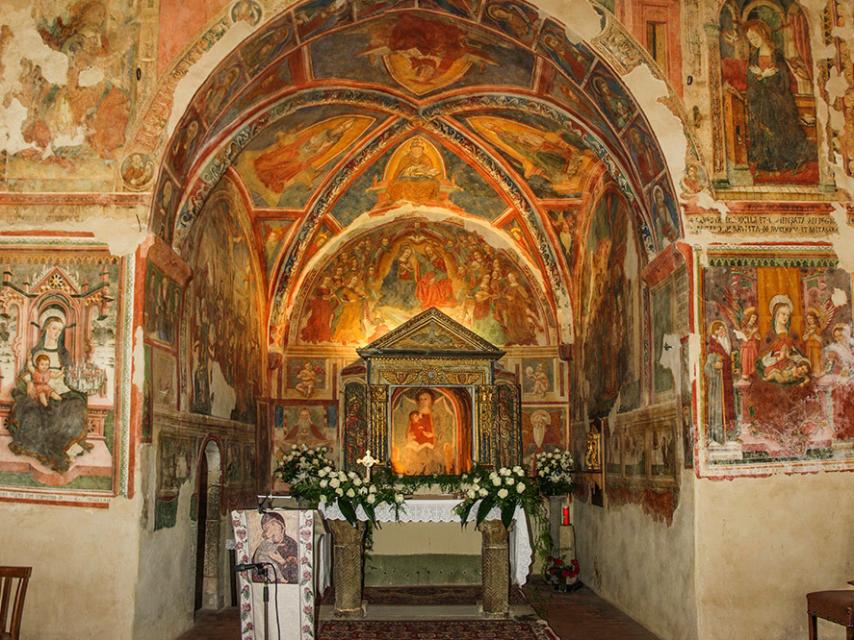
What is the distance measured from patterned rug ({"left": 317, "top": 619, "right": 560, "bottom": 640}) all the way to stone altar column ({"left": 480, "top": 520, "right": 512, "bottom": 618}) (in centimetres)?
19

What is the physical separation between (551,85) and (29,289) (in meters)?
6.31

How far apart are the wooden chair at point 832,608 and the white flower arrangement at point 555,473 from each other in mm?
6401

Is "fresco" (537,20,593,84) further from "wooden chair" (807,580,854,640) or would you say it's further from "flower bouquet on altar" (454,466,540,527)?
"wooden chair" (807,580,854,640)

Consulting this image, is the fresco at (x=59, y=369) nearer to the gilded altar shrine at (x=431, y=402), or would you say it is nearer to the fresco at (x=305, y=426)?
the gilded altar shrine at (x=431, y=402)

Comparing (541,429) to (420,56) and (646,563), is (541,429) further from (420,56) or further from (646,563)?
(420,56)

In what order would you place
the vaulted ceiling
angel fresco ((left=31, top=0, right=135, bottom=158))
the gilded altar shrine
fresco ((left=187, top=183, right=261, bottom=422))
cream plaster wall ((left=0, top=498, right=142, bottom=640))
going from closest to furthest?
cream plaster wall ((left=0, top=498, right=142, bottom=640)) < angel fresco ((left=31, top=0, right=135, bottom=158)) < the vaulted ceiling < fresco ((left=187, top=183, right=261, bottom=422)) < the gilded altar shrine

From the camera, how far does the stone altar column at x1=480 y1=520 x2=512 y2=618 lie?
1070cm

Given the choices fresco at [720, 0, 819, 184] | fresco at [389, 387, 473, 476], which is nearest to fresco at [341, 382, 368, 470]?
fresco at [389, 387, 473, 476]

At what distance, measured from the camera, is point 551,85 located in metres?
11.3

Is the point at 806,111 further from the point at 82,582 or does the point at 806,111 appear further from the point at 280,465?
the point at 280,465

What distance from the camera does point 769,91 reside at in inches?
380

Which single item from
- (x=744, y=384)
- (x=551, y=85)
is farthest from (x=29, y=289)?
(x=744, y=384)

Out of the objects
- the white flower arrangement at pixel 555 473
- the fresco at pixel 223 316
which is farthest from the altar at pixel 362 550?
the white flower arrangement at pixel 555 473

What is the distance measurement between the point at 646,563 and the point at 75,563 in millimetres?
6149
